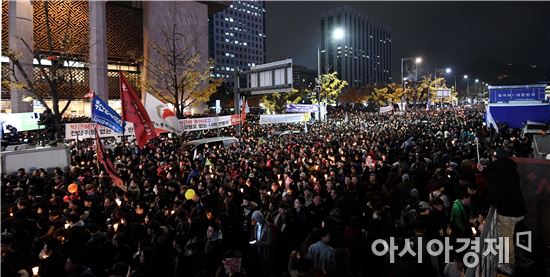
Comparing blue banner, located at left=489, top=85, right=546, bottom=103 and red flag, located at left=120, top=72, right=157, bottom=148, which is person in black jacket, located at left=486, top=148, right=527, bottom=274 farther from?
blue banner, located at left=489, top=85, right=546, bottom=103

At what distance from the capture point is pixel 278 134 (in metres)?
23.5

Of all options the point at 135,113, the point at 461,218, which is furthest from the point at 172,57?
the point at 461,218

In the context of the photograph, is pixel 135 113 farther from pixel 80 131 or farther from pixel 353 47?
pixel 353 47

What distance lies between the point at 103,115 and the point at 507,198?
10.4 meters

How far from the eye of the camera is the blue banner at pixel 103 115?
10.9 meters

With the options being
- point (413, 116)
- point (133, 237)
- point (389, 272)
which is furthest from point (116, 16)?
point (389, 272)

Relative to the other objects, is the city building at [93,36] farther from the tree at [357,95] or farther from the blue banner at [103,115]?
the tree at [357,95]

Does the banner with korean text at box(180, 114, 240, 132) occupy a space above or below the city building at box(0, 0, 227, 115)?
below

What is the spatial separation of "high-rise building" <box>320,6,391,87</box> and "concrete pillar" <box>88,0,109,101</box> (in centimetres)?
11220

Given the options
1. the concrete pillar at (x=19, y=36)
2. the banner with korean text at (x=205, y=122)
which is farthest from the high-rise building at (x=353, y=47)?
the banner with korean text at (x=205, y=122)

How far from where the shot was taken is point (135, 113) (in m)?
9.89

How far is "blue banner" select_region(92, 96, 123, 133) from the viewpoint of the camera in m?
10.9

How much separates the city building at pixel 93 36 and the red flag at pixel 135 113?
1719 centimetres

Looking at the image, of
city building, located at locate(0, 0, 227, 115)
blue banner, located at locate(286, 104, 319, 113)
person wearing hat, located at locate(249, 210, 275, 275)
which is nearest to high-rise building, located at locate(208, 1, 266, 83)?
city building, located at locate(0, 0, 227, 115)
